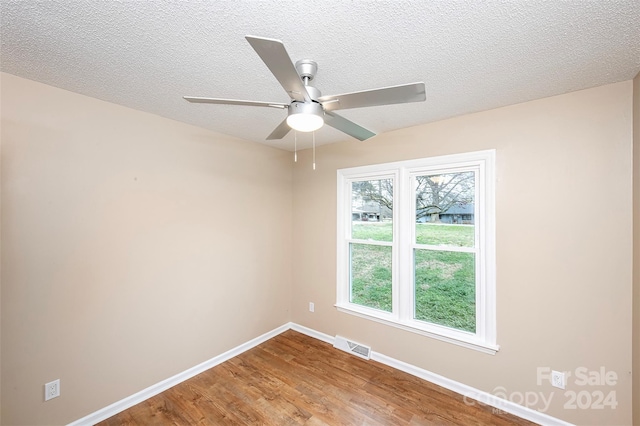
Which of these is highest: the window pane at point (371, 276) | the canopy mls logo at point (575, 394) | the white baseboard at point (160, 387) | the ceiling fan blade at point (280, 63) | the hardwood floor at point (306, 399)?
the ceiling fan blade at point (280, 63)

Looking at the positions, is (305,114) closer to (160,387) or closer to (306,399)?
(306,399)

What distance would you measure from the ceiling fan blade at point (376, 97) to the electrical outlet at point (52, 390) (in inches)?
103

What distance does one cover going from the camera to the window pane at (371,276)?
2.88 metres

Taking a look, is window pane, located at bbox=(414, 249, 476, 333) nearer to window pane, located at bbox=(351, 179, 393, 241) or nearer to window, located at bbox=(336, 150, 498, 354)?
window, located at bbox=(336, 150, 498, 354)

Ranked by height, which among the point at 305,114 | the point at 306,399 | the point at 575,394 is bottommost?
the point at 306,399

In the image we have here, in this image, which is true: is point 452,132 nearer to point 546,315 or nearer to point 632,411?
point 546,315

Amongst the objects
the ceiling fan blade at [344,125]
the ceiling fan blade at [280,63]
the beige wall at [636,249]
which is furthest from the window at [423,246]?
the ceiling fan blade at [280,63]

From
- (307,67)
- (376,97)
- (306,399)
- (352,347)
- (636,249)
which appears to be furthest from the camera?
(352,347)

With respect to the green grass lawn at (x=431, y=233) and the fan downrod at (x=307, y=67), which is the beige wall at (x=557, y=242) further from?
the fan downrod at (x=307, y=67)

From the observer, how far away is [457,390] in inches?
90.2

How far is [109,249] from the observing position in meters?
2.05

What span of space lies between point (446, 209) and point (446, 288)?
0.76m

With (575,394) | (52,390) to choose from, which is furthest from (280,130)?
(575,394)

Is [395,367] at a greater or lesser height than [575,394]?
lesser
